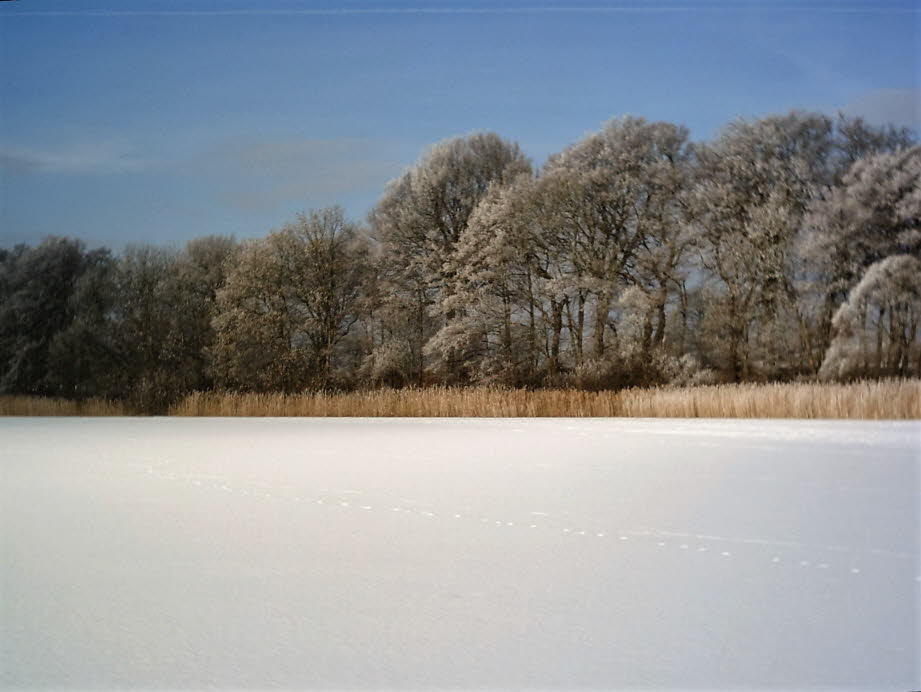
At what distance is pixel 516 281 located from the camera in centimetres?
1122

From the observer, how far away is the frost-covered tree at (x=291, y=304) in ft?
36.5

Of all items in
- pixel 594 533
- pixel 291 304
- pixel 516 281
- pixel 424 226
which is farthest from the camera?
pixel 424 226

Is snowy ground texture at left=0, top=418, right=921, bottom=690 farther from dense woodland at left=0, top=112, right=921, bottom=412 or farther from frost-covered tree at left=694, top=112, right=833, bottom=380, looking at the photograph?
dense woodland at left=0, top=112, right=921, bottom=412

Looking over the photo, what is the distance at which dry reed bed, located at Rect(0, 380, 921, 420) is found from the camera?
346 inches

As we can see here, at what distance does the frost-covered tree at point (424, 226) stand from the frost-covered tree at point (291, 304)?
1.22ft

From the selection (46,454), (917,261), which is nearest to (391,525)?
(46,454)

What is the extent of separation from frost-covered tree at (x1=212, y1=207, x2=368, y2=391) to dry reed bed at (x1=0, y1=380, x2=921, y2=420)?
10.8 inches

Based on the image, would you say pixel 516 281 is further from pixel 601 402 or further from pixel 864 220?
pixel 864 220

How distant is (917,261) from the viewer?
8.48 meters

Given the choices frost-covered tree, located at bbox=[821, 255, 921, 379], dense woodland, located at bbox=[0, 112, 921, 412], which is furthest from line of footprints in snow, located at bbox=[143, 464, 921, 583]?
dense woodland, located at bbox=[0, 112, 921, 412]

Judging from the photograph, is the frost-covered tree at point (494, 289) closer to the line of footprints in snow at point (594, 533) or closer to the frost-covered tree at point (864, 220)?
the frost-covered tree at point (864, 220)

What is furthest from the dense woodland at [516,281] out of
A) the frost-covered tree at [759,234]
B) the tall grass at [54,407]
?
the tall grass at [54,407]

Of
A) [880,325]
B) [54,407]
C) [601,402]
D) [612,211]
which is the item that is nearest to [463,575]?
[880,325]

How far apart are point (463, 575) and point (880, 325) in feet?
22.9
